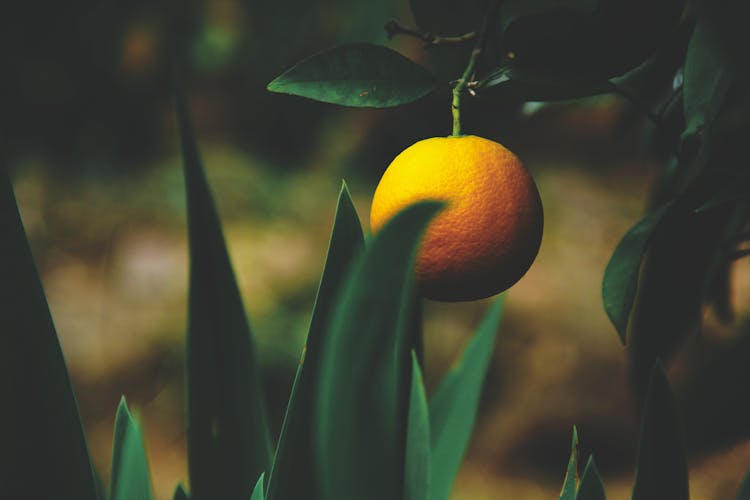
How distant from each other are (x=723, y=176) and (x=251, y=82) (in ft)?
7.99

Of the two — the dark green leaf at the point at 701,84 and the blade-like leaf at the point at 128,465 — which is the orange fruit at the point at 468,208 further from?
the blade-like leaf at the point at 128,465

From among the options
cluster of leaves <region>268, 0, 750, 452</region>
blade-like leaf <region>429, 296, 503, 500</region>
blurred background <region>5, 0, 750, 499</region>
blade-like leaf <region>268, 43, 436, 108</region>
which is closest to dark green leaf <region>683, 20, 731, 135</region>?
cluster of leaves <region>268, 0, 750, 452</region>

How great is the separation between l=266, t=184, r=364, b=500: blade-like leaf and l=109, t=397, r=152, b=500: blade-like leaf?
114mm

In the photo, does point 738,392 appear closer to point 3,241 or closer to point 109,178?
point 3,241

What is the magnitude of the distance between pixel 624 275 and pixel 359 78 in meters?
0.14

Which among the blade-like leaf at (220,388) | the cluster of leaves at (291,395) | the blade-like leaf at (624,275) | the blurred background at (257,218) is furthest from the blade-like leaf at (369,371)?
the blurred background at (257,218)

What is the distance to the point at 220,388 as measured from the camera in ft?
1.73

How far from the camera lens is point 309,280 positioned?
2232mm

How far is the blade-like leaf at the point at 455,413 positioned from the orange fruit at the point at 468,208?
0.23 metres

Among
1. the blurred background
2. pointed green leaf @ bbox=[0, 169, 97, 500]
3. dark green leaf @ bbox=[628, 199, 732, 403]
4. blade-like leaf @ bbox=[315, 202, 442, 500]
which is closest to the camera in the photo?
blade-like leaf @ bbox=[315, 202, 442, 500]

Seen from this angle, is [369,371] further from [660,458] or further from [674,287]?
[674,287]

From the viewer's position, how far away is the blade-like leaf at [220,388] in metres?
0.50

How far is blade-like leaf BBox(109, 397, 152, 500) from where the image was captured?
0.46 metres

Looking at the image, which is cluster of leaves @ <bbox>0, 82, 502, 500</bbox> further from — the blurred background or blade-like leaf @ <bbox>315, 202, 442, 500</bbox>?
the blurred background
